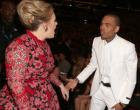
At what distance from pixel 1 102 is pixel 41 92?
339 mm

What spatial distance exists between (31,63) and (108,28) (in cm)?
160

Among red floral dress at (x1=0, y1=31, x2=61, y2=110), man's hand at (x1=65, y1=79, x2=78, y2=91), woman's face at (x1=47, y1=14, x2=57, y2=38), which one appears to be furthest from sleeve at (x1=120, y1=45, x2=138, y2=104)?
woman's face at (x1=47, y1=14, x2=57, y2=38)

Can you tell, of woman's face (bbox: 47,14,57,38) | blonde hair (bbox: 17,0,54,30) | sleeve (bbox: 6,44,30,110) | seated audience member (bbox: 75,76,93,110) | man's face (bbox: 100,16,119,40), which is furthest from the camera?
seated audience member (bbox: 75,76,93,110)

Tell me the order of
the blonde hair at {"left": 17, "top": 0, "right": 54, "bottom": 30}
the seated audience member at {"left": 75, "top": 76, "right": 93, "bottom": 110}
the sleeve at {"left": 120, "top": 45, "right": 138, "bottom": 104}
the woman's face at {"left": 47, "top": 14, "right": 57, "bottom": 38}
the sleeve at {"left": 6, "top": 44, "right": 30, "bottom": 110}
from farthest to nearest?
the seated audience member at {"left": 75, "top": 76, "right": 93, "bottom": 110}
the sleeve at {"left": 120, "top": 45, "right": 138, "bottom": 104}
the woman's face at {"left": 47, "top": 14, "right": 57, "bottom": 38}
the blonde hair at {"left": 17, "top": 0, "right": 54, "bottom": 30}
the sleeve at {"left": 6, "top": 44, "right": 30, "bottom": 110}

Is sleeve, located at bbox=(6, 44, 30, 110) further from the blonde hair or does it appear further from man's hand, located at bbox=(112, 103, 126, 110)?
man's hand, located at bbox=(112, 103, 126, 110)

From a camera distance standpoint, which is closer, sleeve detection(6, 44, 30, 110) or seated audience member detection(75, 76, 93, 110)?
sleeve detection(6, 44, 30, 110)

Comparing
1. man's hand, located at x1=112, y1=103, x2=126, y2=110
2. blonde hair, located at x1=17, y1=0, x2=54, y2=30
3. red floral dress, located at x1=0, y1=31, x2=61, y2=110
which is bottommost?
man's hand, located at x1=112, y1=103, x2=126, y2=110

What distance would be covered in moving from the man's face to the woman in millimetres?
1267

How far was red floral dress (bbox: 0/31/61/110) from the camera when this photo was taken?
2839 mm

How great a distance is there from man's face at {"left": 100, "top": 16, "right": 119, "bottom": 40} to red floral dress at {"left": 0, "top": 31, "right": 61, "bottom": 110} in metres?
1.27

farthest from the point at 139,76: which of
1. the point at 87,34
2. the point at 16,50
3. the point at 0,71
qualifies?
the point at 16,50

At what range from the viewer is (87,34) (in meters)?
9.88

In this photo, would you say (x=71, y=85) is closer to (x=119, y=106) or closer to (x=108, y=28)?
(x=119, y=106)

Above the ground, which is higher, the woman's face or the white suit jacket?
the woman's face
